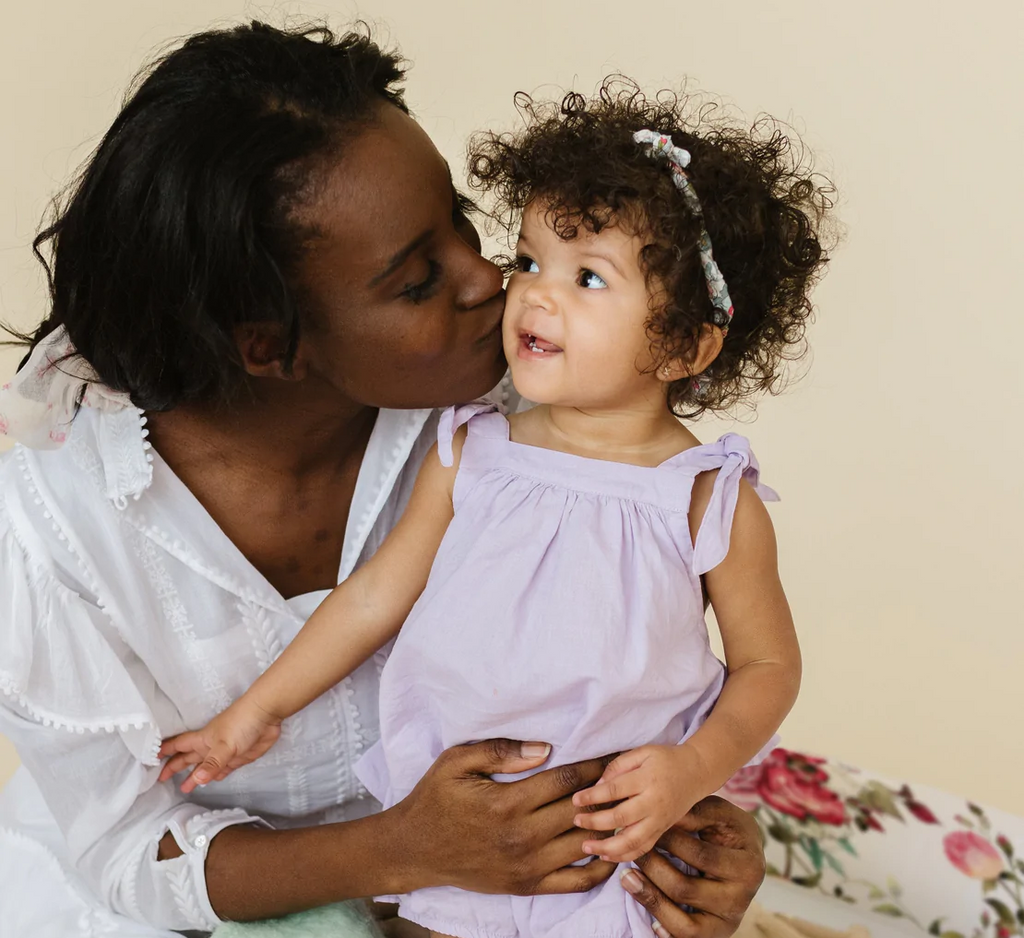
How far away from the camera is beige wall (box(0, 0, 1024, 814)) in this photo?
299 cm

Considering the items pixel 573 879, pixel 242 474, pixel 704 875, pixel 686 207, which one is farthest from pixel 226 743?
pixel 686 207

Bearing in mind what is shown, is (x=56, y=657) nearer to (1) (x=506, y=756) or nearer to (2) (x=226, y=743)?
(2) (x=226, y=743)

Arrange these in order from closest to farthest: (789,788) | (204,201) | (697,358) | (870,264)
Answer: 1. (204,201)
2. (697,358)
3. (789,788)
4. (870,264)

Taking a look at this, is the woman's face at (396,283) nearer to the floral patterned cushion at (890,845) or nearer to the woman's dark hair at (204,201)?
the woman's dark hair at (204,201)

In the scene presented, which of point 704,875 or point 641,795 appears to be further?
point 704,875

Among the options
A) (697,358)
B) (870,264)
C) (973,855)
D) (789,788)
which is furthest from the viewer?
(870,264)

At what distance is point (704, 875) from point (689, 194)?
0.77 m

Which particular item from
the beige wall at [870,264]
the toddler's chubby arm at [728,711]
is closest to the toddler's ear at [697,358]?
the toddler's chubby arm at [728,711]

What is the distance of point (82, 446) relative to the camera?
61.8 inches

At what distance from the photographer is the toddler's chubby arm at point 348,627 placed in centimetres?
156

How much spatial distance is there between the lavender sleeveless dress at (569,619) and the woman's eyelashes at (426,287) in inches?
7.4

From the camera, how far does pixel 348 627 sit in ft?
5.16

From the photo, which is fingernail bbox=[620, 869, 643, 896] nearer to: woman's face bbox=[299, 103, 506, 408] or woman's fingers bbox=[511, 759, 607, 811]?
woman's fingers bbox=[511, 759, 607, 811]

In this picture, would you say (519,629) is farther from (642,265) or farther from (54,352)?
(54,352)
